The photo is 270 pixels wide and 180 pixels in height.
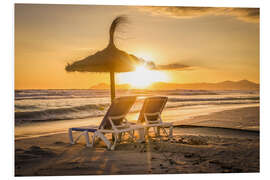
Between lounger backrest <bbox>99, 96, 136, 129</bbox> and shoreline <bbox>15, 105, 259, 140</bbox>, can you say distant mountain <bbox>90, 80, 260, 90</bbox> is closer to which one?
shoreline <bbox>15, 105, 259, 140</bbox>

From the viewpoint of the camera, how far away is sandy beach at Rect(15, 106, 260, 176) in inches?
201

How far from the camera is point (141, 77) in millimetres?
7812

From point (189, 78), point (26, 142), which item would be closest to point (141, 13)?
point (189, 78)

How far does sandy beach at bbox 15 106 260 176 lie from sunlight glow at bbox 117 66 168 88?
1.57 meters

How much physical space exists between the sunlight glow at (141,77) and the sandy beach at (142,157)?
1.57 meters

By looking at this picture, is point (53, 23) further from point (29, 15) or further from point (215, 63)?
point (215, 63)

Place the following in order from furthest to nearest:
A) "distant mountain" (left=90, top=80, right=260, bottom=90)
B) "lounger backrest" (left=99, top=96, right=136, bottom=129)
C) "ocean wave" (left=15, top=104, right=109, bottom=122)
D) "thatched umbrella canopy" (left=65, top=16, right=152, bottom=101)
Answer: "ocean wave" (left=15, top=104, right=109, bottom=122)
"distant mountain" (left=90, top=80, right=260, bottom=90)
"thatched umbrella canopy" (left=65, top=16, right=152, bottom=101)
"lounger backrest" (left=99, top=96, right=136, bottom=129)

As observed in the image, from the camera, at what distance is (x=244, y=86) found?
306 inches

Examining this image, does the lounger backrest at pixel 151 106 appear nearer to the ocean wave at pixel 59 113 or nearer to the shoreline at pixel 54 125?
the shoreline at pixel 54 125

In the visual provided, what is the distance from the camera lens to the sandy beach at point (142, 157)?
5.09m

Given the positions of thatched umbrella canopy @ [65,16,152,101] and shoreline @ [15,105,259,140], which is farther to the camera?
shoreline @ [15,105,259,140]

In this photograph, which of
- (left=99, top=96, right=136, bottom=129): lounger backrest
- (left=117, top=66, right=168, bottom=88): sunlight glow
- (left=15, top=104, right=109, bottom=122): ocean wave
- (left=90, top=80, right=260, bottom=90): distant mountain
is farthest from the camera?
(left=15, top=104, right=109, bottom=122): ocean wave

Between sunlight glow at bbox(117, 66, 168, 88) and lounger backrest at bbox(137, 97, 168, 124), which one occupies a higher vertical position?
sunlight glow at bbox(117, 66, 168, 88)

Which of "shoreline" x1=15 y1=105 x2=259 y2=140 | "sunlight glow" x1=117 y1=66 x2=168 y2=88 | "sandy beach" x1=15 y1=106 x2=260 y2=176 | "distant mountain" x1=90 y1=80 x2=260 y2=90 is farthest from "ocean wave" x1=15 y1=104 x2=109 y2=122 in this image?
"sandy beach" x1=15 y1=106 x2=260 y2=176
